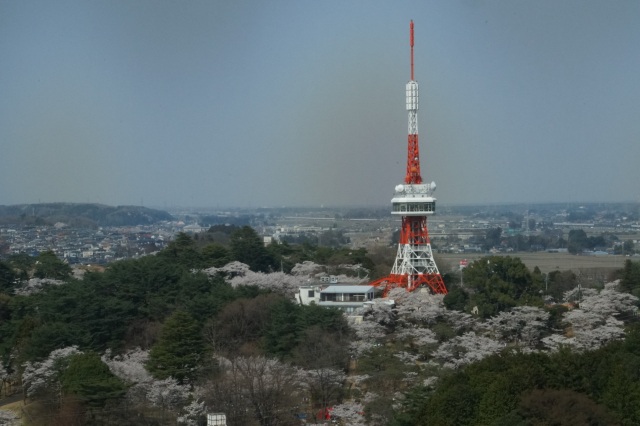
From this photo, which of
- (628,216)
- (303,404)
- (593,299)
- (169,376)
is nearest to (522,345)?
(593,299)

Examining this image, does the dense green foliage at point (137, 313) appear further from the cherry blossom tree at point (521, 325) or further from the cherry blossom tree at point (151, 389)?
the cherry blossom tree at point (521, 325)

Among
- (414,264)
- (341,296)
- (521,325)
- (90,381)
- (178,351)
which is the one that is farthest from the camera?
(414,264)

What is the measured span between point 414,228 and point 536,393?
12594mm

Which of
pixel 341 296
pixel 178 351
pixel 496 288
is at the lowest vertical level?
pixel 178 351

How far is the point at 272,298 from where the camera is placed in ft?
68.9

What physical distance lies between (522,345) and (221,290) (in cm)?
743

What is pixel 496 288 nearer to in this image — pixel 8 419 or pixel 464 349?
pixel 464 349

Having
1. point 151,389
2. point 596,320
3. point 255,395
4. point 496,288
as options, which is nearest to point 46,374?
point 151,389

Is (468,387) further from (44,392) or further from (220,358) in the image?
(44,392)

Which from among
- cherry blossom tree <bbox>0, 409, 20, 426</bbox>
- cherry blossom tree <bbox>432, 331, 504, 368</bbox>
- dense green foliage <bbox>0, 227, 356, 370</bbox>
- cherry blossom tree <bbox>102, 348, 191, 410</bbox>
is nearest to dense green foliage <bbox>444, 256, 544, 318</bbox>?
cherry blossom tree <bbox>432, 331, 504, 368</bbox>

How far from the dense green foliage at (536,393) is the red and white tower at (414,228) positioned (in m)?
10.6

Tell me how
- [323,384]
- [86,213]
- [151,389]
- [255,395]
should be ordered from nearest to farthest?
[255,395] < [323,384] < [151,389] < [86,213]

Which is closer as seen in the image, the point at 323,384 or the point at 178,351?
the point at 323,384

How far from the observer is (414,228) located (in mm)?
24781
